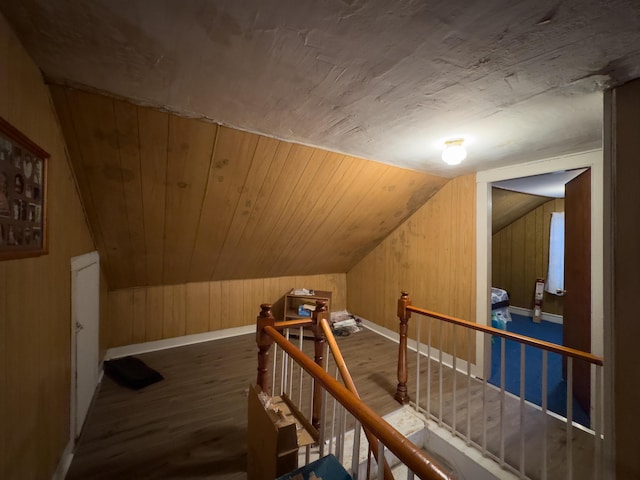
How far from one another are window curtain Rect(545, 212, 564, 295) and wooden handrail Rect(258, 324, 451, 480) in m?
4.96

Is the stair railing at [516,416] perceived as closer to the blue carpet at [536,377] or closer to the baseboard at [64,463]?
the blue carpet at [536,377]

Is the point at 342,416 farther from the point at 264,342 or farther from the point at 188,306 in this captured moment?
the point at 188,306

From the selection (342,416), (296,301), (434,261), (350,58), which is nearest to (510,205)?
(434,261)

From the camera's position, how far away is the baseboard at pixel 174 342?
116 inches

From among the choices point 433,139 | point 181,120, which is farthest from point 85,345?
point 433,139

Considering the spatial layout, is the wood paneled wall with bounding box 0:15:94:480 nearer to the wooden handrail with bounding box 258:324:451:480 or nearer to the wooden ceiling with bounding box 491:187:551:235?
the wooden handrail with bounding box 258:324:451:480

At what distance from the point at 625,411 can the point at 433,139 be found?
5.53 ft

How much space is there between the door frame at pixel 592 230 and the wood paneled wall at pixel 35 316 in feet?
6.98

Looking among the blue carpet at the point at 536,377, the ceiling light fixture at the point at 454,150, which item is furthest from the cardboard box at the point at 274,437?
the blue carpet at the point at 536,377

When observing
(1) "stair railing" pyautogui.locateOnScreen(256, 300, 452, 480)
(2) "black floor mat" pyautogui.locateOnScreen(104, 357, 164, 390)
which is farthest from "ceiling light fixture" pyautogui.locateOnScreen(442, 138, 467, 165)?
(2) "black floor mat" pyautogui.locateOnScreen(104, 357, 164, 390)

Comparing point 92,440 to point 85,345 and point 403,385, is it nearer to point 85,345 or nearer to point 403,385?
point 85,345

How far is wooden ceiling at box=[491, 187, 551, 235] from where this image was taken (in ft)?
13.9

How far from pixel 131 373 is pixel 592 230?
4000 mm

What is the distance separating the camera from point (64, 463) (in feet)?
5.02
